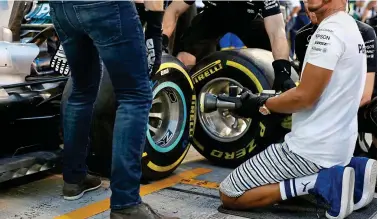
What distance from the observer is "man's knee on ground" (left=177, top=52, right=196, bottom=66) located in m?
4.29

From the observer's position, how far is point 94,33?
2.12m

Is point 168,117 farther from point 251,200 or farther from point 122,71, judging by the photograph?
point 122,71

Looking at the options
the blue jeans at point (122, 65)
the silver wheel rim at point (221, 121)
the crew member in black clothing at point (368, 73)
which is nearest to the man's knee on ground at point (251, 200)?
the blue jeans at point (122, 65)

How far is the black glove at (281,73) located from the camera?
3.40 m

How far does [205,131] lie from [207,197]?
0.78m

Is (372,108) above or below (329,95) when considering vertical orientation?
below

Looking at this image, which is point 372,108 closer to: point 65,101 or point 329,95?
Answer: point 329,95

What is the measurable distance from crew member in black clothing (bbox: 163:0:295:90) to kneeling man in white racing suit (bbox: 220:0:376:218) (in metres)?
1.33

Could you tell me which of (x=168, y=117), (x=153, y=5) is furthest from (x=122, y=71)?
(x=168, y=117)

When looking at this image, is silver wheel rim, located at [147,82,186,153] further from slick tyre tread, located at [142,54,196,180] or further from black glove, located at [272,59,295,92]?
black glove, located at [272,59,295,92]

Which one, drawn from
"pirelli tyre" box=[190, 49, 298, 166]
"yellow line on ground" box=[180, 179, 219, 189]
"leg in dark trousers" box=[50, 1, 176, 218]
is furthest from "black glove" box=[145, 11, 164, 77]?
"pirelli tyre" box=[190, 49, 298, 166]

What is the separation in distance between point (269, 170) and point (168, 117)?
3.09 ft

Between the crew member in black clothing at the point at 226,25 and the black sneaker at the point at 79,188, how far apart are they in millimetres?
1514

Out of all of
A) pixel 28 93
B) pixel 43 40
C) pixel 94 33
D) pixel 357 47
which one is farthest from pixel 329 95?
pixel 43 40
